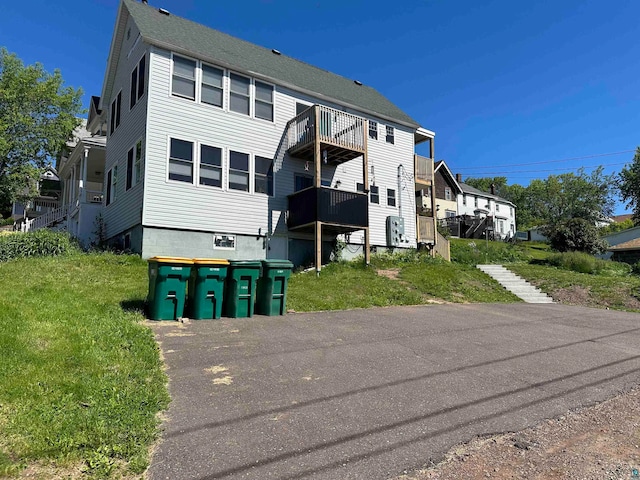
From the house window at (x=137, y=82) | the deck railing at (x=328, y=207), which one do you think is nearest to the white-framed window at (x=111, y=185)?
the house window at (x=137, y=82)

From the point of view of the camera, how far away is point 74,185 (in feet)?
70.1

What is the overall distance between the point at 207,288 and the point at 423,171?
55.2 feet

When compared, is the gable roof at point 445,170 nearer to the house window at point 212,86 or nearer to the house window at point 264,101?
the house window at point 264,101

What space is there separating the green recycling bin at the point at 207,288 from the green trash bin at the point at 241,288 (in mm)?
246

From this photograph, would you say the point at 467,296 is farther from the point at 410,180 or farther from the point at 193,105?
the point at 193,105

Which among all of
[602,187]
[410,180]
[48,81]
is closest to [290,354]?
[410,180]

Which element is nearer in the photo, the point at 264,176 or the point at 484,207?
the point at 264,176

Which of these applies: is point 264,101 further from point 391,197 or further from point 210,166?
point 391,197

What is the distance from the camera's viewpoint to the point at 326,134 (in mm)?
16891

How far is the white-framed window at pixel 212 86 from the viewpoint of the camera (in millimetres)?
15758

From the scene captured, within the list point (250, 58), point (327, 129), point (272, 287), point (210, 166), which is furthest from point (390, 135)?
point (272, 287)

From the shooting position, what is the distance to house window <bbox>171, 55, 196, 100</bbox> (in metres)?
15.2

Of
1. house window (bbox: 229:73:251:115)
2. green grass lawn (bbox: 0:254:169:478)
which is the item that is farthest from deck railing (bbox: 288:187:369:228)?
→ green grass lawn (bbox: 0:254:169:478)

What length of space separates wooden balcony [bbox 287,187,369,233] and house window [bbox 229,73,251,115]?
3.87 metres
